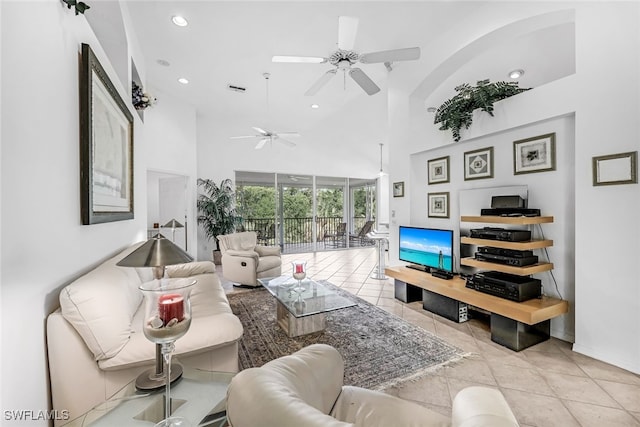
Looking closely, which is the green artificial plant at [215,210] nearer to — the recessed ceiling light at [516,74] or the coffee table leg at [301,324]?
the coffee table leg at [301,324]

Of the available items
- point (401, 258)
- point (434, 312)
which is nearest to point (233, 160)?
point (401, 258)

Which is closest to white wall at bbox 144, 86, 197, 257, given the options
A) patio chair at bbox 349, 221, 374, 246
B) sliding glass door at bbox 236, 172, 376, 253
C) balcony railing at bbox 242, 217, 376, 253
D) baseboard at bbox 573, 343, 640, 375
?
sliding glass door at bbox 236, 172, 376, 253

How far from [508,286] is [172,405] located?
267 cm

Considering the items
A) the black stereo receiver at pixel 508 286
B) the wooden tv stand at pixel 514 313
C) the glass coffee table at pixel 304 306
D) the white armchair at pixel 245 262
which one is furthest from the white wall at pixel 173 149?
the black stereo receiver at pixel 508 286

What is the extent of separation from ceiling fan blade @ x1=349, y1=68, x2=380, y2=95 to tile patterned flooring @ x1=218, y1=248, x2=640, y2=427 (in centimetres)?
275

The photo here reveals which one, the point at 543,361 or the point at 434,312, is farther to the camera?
the point at 434,312

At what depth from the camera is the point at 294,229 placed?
25.0 feet

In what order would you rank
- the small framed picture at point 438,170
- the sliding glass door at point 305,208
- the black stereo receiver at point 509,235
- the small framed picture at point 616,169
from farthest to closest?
the sliding glass door at point 305,208 → the small framed picture at point 438,170 → the black stereo receiver at point 509,235 → the small framed picture at point 616,169

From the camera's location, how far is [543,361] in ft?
7.13

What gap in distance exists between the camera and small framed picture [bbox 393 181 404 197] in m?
4.14

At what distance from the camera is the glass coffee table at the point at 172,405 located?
106 centimetres

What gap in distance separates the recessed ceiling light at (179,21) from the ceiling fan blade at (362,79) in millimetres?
1986

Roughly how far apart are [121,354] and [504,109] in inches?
143

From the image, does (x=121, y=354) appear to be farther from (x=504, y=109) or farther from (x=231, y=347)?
(x=504, y=109)
